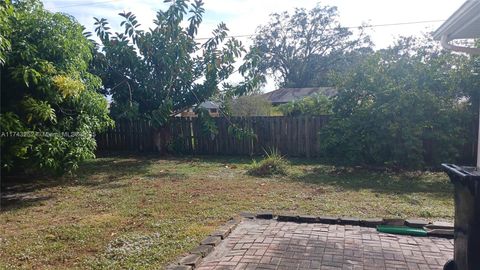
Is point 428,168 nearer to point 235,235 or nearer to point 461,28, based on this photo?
point 461,28

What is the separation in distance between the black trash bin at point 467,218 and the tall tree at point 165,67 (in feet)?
29.3

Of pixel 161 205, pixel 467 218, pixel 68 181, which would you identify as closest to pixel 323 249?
pixel 467 218

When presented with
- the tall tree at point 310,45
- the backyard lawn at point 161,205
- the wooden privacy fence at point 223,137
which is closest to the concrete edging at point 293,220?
the backyard lawn at point 161,205

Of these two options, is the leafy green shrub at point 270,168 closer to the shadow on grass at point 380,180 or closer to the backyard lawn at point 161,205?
the backyard lawn at point 161,205

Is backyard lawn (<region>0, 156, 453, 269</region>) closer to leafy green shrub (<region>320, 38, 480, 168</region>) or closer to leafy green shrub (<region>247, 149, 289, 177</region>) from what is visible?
leafy green shrub (<region>247, 149, 289, 177</region>)

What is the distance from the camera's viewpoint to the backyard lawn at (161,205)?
153 inches

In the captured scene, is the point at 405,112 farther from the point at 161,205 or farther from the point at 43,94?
the point at 43,94

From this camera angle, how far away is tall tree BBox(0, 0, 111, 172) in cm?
580

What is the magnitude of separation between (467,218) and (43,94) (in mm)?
6424

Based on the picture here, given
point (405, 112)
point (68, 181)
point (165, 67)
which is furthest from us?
point (165, 67)

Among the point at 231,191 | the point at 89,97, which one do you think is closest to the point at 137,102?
the point at 89,97

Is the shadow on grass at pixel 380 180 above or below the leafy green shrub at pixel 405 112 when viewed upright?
below

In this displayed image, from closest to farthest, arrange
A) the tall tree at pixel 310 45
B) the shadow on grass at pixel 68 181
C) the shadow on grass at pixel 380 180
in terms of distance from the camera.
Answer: the shadow on grass at pixel 68 181 < the shadow on grass at pixel 380 180 < the tall tree at pixel 310 45

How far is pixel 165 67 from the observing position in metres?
11.1
